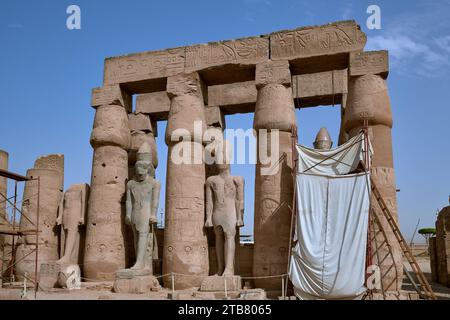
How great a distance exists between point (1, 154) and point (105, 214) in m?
5.61

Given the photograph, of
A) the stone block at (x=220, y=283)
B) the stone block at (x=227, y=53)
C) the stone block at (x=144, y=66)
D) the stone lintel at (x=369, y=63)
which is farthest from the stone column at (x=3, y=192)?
the stone lintel at (x=369, y=63)

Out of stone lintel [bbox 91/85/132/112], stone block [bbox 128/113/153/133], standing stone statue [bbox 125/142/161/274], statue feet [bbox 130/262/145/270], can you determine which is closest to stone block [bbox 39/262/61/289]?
statue feet [bbox 130/262/145/270]

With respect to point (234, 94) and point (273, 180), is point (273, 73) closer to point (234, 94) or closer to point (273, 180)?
point (273, 180)

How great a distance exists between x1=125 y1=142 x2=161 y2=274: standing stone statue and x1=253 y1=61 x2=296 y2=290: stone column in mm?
2814

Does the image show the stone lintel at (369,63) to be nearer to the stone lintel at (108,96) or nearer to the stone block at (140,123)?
the stone lintel at (108,96)

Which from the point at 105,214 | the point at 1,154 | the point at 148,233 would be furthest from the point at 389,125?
the point at 1,154

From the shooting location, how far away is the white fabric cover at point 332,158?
456 inches

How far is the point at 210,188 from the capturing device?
13180mm

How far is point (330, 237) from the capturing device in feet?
36.7

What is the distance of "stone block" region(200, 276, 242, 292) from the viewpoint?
11953mm

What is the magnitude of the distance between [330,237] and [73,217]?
7535 mm

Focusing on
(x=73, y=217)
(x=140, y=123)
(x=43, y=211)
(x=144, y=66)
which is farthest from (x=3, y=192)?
(x=144, y=66)

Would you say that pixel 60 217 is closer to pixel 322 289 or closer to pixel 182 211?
pixel 182 211

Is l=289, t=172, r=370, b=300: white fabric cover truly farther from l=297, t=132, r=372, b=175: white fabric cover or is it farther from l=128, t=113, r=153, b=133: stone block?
l=128, t=113, r=153, b=133: stone block
